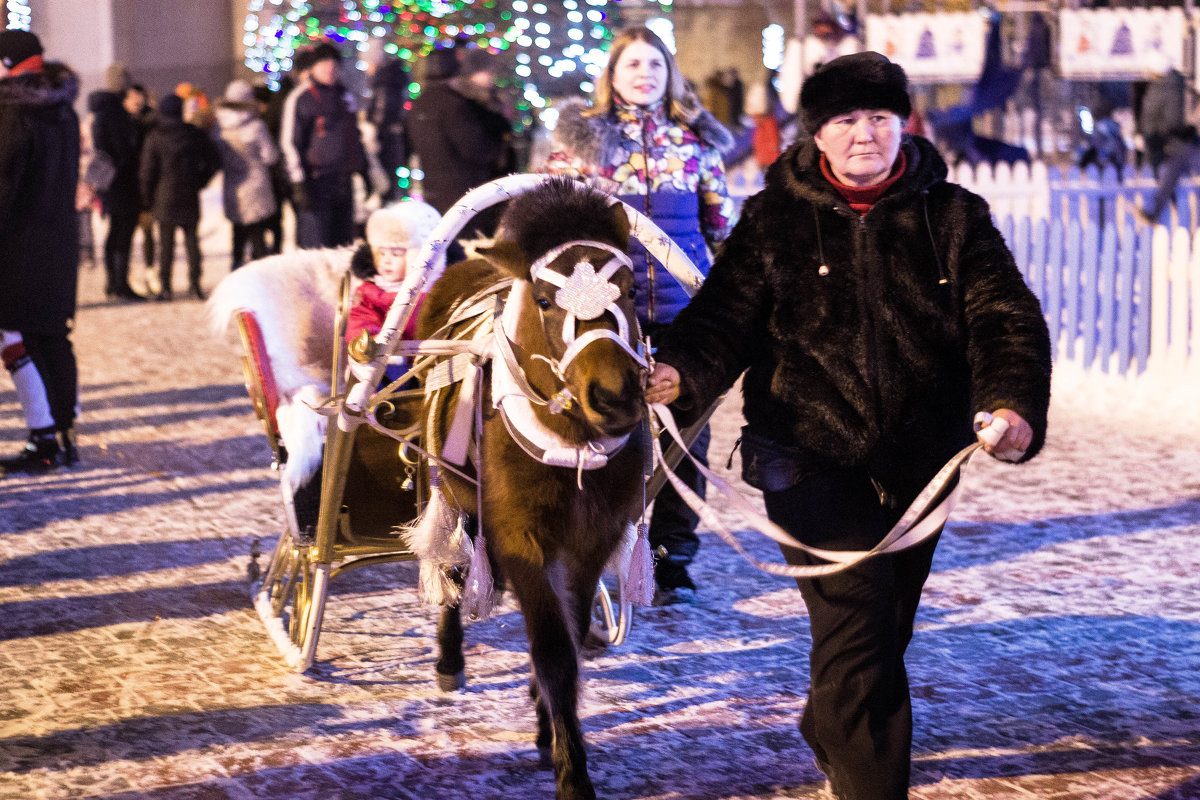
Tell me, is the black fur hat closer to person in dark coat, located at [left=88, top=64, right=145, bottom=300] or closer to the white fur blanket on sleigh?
the white fur blanket on sleigh

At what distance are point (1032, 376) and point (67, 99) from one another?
6.81 m

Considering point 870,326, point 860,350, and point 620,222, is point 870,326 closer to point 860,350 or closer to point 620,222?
point 860,350

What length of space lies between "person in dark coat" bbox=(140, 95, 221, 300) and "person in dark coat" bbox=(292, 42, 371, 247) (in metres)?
2.48

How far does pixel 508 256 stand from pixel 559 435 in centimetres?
49

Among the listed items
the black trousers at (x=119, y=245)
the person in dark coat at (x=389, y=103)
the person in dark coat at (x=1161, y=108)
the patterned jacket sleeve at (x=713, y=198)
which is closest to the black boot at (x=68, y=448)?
the patterned jacket sleeve at (x=713, y=198)

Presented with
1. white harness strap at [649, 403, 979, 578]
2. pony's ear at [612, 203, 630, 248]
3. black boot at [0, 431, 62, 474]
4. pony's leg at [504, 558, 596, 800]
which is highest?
pony's ear at [612, 203, 630, 248]

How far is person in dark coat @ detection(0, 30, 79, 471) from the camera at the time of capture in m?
7.97

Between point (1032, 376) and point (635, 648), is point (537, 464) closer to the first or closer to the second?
point (1032, 376)

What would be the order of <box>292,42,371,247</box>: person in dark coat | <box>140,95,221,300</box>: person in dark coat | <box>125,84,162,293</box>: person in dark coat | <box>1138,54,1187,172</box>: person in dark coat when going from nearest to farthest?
<box>292,42,371,247</box>: person in dark coat
<box>1138,54,1187,172</box>: person in dark coat
<box>140,95,221,300</box>: person in dark coat
<box>125,84,162,293</box>: person in dark coat

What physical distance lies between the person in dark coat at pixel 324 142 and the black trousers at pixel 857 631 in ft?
33.8

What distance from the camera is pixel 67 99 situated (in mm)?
8414

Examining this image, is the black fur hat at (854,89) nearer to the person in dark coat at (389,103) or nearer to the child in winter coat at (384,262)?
the child in winter coat at (384,262)

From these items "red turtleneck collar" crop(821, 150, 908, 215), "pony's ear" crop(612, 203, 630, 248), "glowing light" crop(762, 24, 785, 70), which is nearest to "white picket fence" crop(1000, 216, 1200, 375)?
"red turtleneck collar" crop(821, 150, 908, 215)

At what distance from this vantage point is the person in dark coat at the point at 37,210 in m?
7.97
